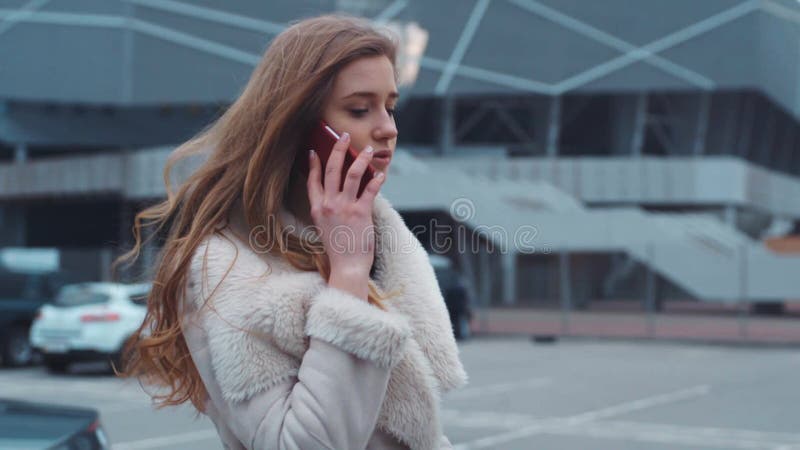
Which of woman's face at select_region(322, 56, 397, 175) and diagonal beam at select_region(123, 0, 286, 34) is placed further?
diagonal beam at select_region(123, 0, 286, 34)

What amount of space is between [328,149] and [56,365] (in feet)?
53.9

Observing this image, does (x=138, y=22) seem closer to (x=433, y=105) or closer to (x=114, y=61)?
(x=114, y=61)

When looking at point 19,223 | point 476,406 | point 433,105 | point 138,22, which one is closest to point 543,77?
point 433,105

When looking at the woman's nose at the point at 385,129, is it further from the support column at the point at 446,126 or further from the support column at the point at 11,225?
the support column at the point at 11,225

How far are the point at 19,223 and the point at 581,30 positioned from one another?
26710 millimetres

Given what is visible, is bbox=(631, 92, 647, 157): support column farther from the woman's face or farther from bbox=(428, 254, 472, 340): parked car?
the woman's face

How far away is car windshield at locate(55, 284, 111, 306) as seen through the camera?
56.1 ft

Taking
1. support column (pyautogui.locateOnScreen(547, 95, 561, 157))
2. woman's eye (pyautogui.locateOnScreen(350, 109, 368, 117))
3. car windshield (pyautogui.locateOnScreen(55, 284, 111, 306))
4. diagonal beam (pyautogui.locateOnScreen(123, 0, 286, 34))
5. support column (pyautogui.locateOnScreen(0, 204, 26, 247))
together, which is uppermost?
diagonal beam (pyautogui.locateOnScreen(123, 0, 286, 34))

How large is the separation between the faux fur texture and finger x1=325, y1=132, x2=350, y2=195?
0.17 metres

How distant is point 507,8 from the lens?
139ft

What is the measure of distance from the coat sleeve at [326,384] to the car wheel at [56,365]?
52.9 ft

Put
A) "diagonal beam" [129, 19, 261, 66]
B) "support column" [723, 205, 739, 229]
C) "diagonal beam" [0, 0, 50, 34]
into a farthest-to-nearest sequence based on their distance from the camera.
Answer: "support column" [723, 205, 739, 229] → "diagonal beam" [129, 19, 261, 66] → "diagonal beam" [0, 0, 50, 34]

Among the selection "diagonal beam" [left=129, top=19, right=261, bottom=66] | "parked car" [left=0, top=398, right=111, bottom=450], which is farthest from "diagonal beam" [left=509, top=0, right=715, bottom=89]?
"parked car" [left=0, top=398, right=111, bottom=450]

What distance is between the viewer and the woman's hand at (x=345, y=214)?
70.3 inches
